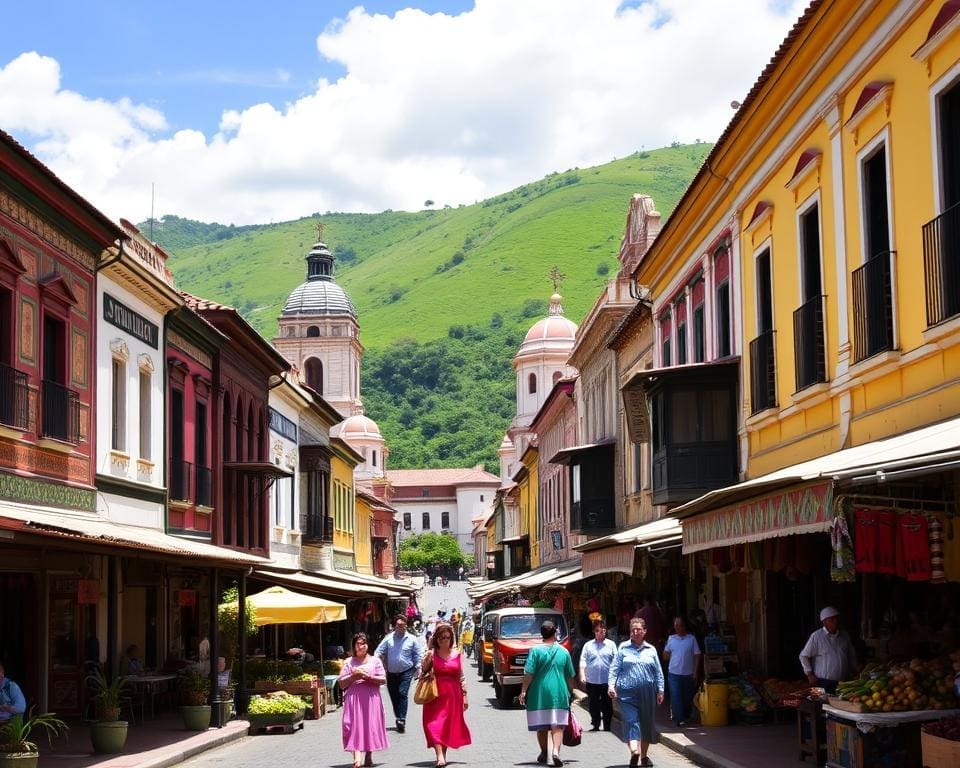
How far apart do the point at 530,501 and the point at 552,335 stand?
1308 inches

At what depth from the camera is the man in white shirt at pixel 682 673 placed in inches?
828

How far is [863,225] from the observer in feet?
50.6

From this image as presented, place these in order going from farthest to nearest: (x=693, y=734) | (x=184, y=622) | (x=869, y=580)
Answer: (x=184, y=622), (x=693, y=734), (x=869, y=580)

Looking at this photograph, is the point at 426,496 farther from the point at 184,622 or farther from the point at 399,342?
the point at 184,622

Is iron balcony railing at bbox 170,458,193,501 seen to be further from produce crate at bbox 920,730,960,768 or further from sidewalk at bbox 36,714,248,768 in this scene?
produce crate at bbox 920,730,960,768

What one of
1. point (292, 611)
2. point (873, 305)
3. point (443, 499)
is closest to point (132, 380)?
point (292, 611)

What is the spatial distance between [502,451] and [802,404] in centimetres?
10379

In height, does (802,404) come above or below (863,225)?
below

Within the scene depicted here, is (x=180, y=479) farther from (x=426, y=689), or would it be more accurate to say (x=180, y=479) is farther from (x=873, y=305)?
(x=873, y=305)

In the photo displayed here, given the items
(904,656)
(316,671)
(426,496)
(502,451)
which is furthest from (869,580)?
(426,496)

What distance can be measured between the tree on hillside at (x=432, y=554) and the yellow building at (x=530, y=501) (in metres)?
79.7

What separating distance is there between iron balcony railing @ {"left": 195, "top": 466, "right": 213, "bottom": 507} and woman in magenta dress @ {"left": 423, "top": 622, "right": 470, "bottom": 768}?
14462 millimetres

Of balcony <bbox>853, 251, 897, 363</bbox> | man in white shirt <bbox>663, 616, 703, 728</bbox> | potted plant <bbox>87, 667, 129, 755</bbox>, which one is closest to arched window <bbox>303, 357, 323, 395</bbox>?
man in white shirt <bbox>663, 616, 703, 728</bbox>

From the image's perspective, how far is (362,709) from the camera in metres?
17.2
